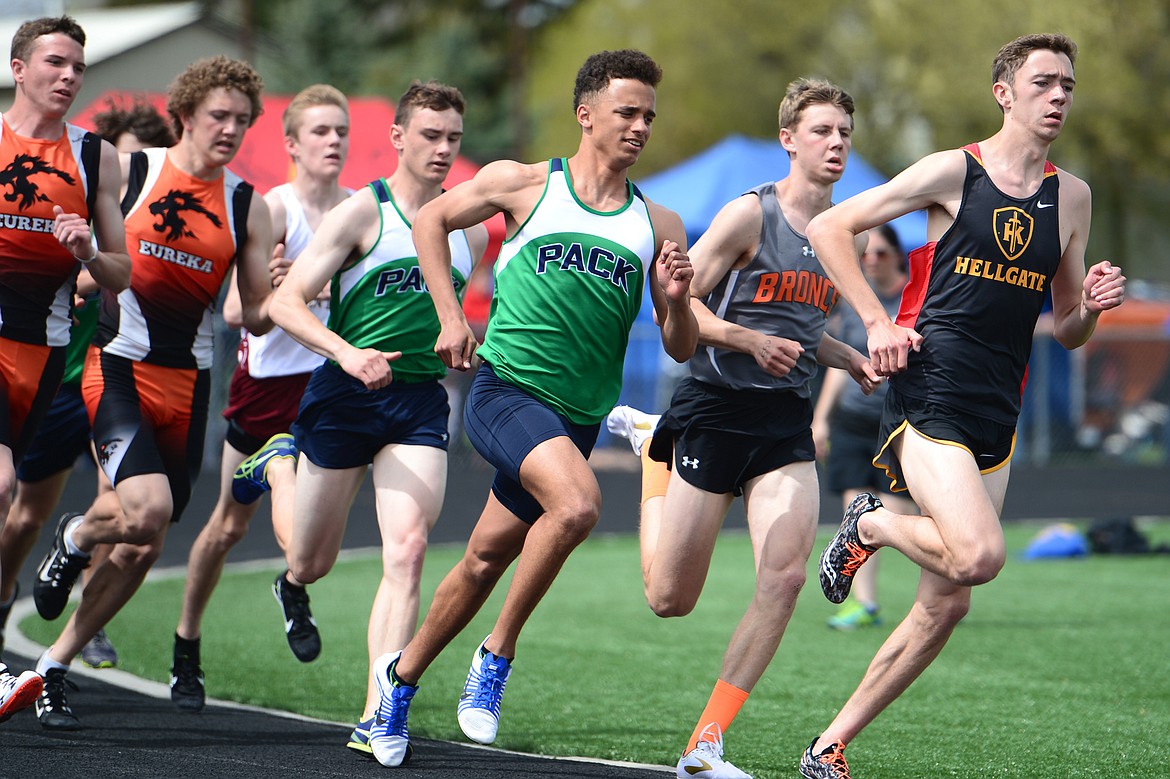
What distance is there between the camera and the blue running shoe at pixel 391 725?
574cm

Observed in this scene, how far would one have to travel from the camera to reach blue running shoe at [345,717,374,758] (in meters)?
5.88

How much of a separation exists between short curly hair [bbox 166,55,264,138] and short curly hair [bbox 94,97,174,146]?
123cm

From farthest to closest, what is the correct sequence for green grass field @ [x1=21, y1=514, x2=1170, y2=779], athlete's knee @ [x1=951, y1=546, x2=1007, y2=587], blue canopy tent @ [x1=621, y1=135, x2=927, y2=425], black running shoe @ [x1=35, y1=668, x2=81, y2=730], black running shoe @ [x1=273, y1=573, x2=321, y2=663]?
blue canopy tent @ [x1=621, y1=135, x2=927, y2=425] → black running shoe @ [x1=273, y1=573, x2=321, y2=663] → black running shoe @ [x1=35, y1=668, x2=81, y2=730] → green grass field @ [x1=21, y1=514, x2=1170, y2=779] → athlete's knee @ [x1=951, y1=546, x2=1007, y2=587]

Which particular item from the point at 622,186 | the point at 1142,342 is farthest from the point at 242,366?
the point at 1142,342

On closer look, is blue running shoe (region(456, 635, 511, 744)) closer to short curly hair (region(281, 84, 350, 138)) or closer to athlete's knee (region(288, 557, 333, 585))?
athlete's knee (region(288, 557, 333, 585))

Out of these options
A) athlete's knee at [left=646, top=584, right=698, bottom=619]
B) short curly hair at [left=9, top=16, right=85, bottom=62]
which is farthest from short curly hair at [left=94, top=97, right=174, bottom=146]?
athlete's knee at [left=646, top=584, right=698, bottom=619]

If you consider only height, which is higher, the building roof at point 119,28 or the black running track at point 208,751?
the building roof at point 119,28

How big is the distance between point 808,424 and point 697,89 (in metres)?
38.0

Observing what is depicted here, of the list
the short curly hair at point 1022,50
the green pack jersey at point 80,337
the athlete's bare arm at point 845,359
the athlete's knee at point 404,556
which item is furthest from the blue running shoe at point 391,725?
the short curly hair at point 1022,50

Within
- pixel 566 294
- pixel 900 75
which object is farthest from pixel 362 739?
pixel 900 75

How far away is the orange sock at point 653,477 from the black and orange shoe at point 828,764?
1.50 m

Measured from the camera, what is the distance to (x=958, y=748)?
6.32 meters

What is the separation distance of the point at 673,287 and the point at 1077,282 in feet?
5.49

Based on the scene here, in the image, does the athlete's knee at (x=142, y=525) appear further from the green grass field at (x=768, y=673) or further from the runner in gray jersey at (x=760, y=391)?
the runner in gray jersey at (x=760, y=391)
